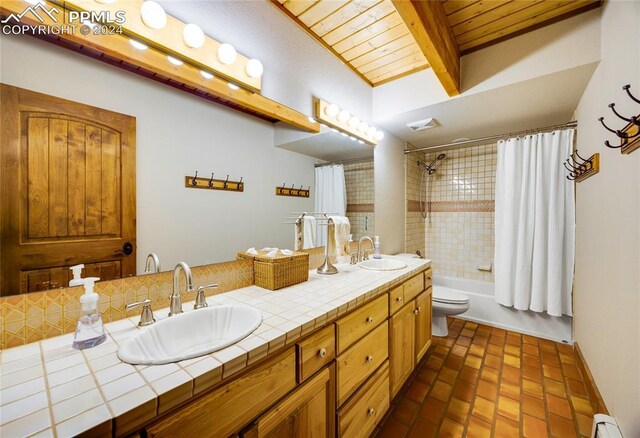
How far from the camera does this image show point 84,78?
856 mm

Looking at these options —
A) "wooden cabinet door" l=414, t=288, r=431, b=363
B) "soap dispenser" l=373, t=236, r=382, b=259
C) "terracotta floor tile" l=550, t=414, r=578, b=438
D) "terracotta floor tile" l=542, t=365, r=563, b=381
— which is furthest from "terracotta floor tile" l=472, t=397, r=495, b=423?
"soap dispenser" l=373, t=236, r=382, b=259

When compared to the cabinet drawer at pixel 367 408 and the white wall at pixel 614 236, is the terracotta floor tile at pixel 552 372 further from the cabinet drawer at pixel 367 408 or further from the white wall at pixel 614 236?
the cabinet drawer at pixel 367 408

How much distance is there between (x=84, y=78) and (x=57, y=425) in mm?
997

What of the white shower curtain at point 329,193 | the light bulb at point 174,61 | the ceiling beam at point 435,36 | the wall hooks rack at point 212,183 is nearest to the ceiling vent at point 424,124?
the ceiling beam at point 435,36

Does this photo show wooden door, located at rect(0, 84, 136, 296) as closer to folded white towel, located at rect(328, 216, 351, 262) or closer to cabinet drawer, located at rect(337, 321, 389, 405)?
cabinet drawer, located at rect(337, 321, 389, 405)

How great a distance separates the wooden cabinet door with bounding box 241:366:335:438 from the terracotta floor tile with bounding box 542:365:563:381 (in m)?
1.86

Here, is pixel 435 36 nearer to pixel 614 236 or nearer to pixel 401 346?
pixel 614 236

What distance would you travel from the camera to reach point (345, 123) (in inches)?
79.0

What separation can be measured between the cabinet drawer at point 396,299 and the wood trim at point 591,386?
122cm

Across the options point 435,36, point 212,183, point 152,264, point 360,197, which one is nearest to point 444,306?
point 360,197

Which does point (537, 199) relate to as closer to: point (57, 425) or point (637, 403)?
point (637, 403)

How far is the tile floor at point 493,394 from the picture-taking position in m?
1.43

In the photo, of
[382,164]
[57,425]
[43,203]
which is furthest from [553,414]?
[43,203]

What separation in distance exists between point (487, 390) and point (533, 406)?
0.79ft
